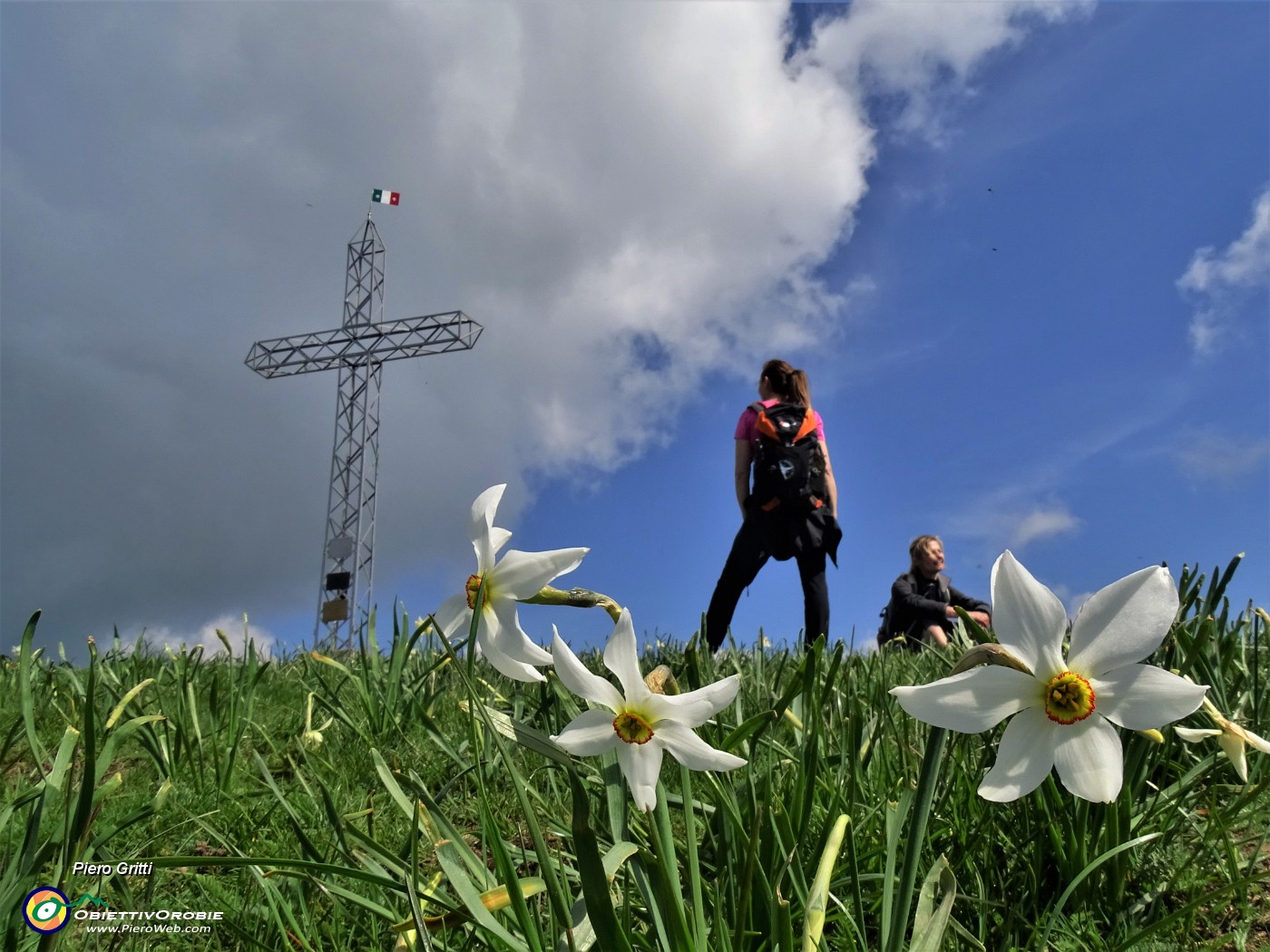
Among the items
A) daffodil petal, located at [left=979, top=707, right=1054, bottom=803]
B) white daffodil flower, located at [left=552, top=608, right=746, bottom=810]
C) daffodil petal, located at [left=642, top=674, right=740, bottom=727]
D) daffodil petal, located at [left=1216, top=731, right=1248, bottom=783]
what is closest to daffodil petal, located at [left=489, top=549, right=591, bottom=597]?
white daffodil flower, located at [left=552, top=608, right=746, bottom=810]

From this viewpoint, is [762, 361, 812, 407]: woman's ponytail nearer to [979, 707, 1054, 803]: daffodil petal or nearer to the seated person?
the seated person

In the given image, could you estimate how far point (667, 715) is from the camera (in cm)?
98

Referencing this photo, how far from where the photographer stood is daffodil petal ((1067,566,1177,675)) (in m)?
0.91

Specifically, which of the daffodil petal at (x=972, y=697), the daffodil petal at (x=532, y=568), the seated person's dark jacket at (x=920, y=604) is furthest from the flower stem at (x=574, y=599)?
the seated person's dark jacket at (x=920, y=604)

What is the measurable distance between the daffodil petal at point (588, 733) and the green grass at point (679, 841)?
0.08ft

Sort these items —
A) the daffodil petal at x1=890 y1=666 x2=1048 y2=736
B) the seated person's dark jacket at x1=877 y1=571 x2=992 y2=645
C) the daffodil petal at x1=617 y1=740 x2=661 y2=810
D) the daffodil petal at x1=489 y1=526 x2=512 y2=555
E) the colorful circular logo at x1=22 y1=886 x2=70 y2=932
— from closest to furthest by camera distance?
the daffodil petal at x1=890 y1=666 x2=1048 y2=736 < the daffodil petal at x1=617 y1=740 x2=661 y2=810 < the daffodil petal at x1=489 y1=526 x2=512 y2=555 < the colorful circular logo at x1=22 y1=886 x2=70 y2=932 < the seated person's dark jacket at x1=877 y1=571 x2=992 y2=645

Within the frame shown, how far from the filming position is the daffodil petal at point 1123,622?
91cm

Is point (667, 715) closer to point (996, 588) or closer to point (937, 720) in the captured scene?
point (937, 720)

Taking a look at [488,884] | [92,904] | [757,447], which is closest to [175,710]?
[92,904]

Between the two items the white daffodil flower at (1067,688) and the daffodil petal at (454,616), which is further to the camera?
the daffodil petal at (454,616)

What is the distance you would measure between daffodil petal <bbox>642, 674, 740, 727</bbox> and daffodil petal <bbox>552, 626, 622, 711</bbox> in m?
0.05

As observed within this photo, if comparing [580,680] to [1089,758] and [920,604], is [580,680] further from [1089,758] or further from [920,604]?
[920,604]

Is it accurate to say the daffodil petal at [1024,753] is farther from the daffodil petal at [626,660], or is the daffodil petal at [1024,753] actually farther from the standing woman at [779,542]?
the standing woman at [779,542]

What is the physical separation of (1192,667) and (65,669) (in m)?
4.08
